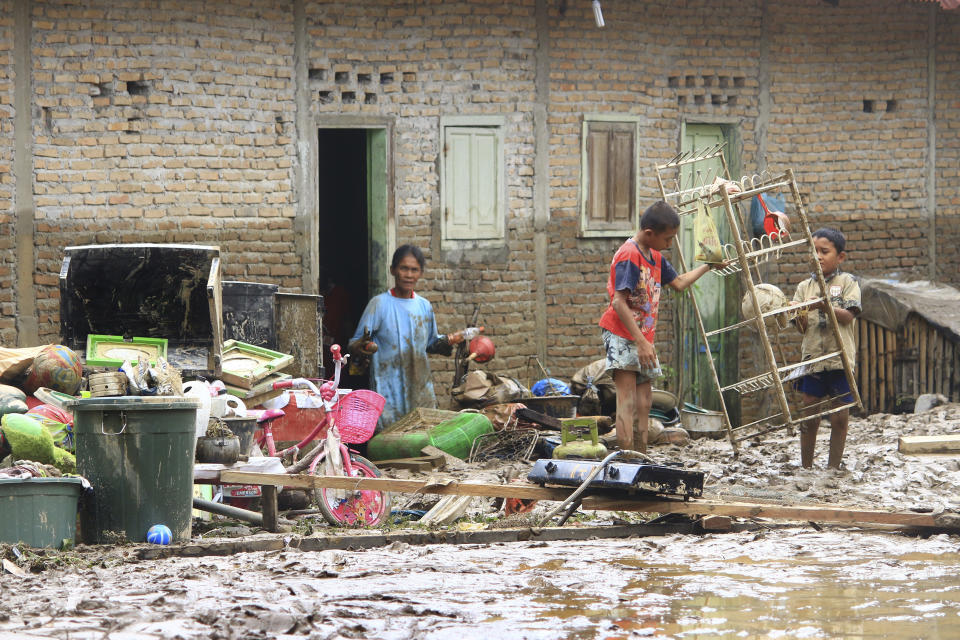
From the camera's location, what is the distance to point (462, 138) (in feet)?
39.8

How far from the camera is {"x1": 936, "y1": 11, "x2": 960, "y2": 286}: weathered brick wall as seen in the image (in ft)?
45.9

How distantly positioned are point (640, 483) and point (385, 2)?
21.5 feet

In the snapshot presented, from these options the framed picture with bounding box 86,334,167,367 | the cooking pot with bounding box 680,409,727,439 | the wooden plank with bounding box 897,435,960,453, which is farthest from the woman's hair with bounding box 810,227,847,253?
the framed picture with bounding box 86,334,167,367

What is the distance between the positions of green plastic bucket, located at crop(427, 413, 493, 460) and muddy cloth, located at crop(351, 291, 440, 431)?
613mm

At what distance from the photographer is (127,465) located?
22.3ft

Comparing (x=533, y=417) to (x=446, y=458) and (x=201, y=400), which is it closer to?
(x=446, y=458)

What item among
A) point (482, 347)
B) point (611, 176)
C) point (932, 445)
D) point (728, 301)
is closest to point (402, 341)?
point (482, 347)

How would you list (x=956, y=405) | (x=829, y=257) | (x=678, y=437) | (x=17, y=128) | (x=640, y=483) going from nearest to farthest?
(x=640, y=483)
(x=829, y=257)
(x=17, y=128)
(x=678, y=437)
(x=956, y=405)

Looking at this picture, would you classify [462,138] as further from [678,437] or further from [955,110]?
[955,110]

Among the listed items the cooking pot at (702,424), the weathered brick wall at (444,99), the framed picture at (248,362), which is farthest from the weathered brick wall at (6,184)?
the cooking pot at (702,424)

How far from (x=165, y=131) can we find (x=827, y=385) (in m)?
5.92

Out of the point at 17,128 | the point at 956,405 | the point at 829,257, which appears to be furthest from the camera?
the point at 956,405

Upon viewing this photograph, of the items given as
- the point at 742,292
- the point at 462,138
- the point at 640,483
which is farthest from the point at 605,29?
the point at 640,483

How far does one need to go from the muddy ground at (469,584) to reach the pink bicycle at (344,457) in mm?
211
